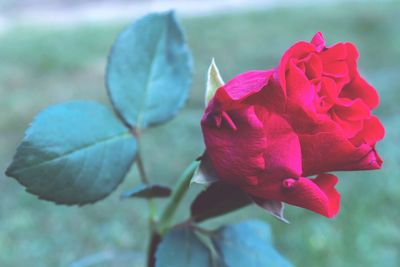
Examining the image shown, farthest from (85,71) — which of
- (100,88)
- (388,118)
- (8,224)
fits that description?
(388,118)

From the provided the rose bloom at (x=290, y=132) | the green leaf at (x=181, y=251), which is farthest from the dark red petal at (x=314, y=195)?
the green leaf at (x=181, y=251)

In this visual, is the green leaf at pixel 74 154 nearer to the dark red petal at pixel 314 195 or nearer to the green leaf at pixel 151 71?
the green leaf at pixel 151 71

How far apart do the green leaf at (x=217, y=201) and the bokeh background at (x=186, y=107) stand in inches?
10.5

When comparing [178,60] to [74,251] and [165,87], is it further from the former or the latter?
[74,251]

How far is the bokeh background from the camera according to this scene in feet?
2.98

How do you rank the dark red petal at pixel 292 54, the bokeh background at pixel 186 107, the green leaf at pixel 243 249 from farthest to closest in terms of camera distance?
the bokeh background at pixel 186 107 → the green leaf at pixel 243 249 → the dark red petal at pixel 292 54

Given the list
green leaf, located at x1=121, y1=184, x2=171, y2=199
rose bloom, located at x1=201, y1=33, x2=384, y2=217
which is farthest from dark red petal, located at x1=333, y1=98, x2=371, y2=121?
green leaf, located at x1=121, y1=184, x2=171, y2=199

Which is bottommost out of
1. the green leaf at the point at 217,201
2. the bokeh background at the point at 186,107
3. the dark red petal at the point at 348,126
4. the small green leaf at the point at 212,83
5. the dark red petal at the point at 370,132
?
the bokeh background at the point at 186,107

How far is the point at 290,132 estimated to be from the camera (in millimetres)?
282

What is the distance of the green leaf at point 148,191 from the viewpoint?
366 millimetres

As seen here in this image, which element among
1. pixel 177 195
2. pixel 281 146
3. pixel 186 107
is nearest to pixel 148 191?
pixel 177 195

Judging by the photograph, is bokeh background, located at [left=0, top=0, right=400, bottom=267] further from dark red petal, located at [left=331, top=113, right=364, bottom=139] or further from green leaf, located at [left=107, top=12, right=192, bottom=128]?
dark red petal, located at [left=331, top=113, right=364, bottom=139]

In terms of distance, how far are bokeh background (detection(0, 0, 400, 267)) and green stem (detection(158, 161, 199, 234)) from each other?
24cm

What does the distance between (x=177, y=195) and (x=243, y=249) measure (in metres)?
0.07
